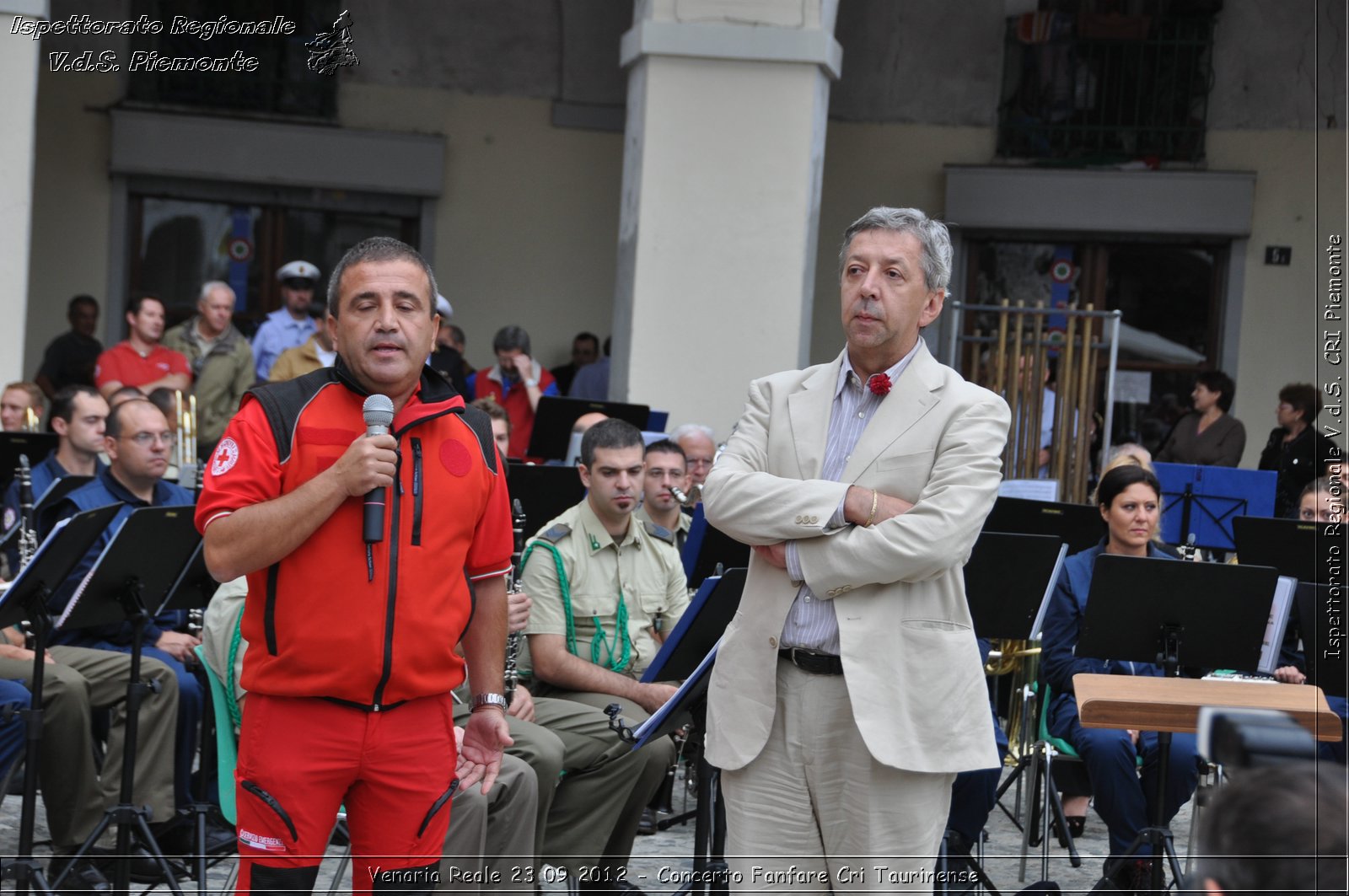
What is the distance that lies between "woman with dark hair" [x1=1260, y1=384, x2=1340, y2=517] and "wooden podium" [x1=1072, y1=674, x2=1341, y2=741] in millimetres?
4769

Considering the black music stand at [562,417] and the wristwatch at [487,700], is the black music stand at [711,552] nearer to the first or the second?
the wristwatch at [487,700]

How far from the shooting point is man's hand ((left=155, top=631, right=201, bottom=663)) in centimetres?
585

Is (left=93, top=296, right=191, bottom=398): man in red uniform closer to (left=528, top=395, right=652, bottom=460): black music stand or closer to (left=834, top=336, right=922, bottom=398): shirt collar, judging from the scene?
(left=528, top=395, right=652, bottom=460): black music stand

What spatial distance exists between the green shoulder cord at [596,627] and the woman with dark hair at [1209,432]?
20.9ft

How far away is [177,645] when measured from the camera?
5867 mm

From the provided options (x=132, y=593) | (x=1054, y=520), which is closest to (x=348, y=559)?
(x=132, y=593)

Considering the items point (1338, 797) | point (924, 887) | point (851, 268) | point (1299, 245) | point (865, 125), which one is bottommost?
point (924, 887)

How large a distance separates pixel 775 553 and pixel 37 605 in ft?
7.74

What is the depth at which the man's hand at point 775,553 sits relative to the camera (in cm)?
322

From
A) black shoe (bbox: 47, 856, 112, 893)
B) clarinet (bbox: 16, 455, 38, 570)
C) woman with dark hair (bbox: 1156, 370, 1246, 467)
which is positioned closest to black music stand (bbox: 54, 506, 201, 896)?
black shoe (bbox: 47, 856, 112, 893)

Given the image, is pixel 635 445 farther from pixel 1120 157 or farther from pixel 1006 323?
pixel 1120 157

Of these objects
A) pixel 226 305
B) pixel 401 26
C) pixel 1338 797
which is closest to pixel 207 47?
pixel 401 26

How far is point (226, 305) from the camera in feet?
32.6

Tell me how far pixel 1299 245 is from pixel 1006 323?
13.0ft
